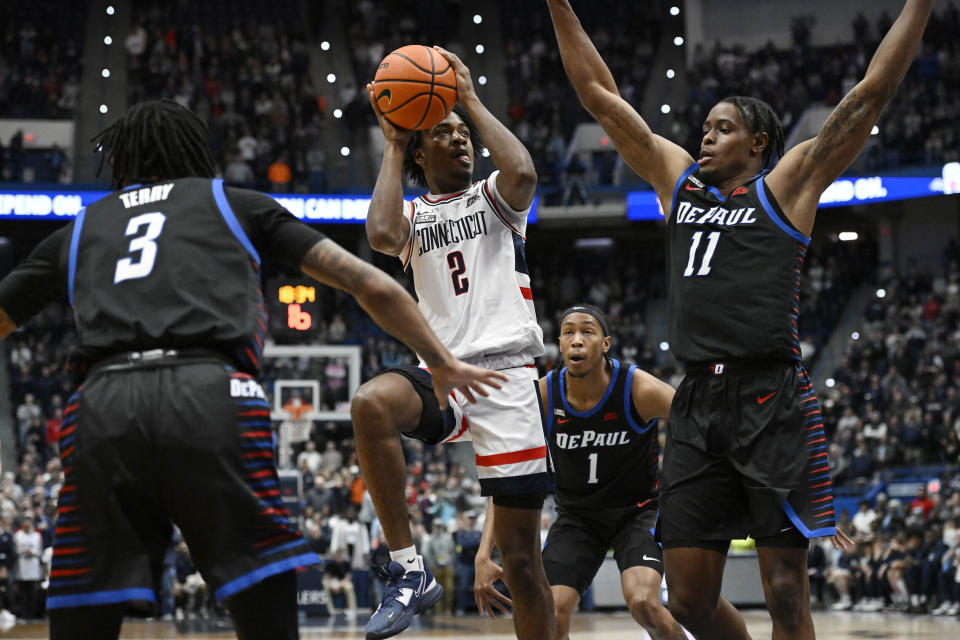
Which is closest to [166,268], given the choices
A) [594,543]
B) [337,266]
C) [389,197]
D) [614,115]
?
[337,266]

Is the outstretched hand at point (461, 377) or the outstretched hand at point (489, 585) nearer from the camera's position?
the outstretched hand at point (461, 377)

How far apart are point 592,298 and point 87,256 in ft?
83.0

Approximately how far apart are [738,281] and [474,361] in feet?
4.17

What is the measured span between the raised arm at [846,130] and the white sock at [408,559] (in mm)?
2214

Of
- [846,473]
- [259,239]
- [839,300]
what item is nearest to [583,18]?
[839,300]

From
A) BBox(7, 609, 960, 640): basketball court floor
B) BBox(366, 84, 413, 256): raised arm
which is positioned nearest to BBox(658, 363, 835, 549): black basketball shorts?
BBox(366, 84, 413, 256): raised arm

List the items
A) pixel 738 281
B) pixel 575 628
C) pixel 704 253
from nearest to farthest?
pixel 738 281, pixel 704 253, pixel 575 628

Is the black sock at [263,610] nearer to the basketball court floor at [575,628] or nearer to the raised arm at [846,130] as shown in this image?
the raised arm at [846,130]

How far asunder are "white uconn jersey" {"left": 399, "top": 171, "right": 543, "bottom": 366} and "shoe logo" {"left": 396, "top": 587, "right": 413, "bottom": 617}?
42.3 inches

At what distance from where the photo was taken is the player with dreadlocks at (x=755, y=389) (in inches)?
184

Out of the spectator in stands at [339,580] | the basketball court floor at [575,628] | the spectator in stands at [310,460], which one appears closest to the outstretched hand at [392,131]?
the basketball court floor at [575,628]

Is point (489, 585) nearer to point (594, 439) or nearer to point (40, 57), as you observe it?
point (594, 439)

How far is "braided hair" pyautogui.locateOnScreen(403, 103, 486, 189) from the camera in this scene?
19.2 ft

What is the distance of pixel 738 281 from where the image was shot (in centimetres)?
484
